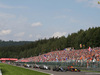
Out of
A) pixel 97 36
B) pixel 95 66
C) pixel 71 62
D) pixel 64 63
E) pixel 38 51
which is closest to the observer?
pixel 95 66

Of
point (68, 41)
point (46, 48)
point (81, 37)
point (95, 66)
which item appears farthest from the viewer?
point (46, 48)

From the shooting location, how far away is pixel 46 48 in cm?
16200

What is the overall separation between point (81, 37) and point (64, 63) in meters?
45.8

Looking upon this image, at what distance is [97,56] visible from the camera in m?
54.5

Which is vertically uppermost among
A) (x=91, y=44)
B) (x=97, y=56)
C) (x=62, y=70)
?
(x=91, y=44)

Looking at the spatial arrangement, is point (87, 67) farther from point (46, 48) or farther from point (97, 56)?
point (46, 48)

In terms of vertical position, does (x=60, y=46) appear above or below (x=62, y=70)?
above

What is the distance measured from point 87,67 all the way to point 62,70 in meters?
6.65

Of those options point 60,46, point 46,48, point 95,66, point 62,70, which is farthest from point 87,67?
point 46,48

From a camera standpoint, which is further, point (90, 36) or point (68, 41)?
point (68, 41)

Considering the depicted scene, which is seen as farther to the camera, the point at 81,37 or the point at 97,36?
the point at 81,37

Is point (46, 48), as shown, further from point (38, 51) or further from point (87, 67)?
point (87, 67)

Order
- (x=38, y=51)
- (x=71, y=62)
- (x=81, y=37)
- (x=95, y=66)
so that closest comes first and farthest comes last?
1. (x=95, y=66)
2. (x=71, y=62)
3. (x=81, y=37)
4. (x=38, y=51)

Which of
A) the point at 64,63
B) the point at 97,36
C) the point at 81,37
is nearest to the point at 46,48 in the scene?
the point at 81,37
